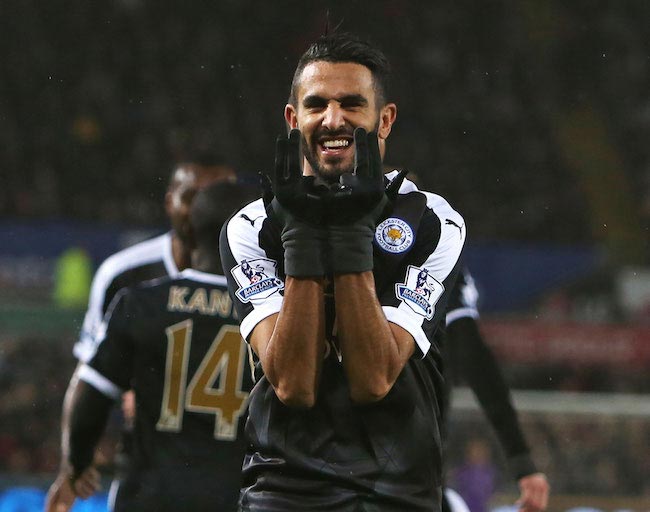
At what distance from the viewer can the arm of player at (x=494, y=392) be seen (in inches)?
161

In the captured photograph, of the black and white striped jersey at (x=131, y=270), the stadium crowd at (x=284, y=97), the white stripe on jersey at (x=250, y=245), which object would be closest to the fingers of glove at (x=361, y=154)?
the white stripe on jersey at (x=250, y=245)

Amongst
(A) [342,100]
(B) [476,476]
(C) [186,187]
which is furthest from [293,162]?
(B) [476,476]

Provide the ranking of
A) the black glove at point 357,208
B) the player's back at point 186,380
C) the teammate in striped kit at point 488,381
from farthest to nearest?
the teammate in striped kit at point 488,381
the player's back at point 186,380
the black glove at point 357,208

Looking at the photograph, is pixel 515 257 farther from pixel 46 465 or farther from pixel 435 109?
pixel 46 465

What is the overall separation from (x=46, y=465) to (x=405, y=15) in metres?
10.9

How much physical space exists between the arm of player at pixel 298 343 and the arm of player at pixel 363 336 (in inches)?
1.7

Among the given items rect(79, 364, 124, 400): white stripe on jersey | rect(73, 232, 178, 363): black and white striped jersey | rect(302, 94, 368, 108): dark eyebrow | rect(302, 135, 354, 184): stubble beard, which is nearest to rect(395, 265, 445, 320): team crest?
rect(302, 135, 354, 184): stubble beard

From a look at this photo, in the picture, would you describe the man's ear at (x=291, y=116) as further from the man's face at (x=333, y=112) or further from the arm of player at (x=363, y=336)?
the arm of player at (x=363, y=336)

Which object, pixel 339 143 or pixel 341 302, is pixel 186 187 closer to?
pixel 339 143

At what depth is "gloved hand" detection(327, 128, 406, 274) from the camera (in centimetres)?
227

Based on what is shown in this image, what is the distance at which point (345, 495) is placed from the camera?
240cm

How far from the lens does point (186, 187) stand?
14.5 feet

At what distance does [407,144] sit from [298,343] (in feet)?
46.7

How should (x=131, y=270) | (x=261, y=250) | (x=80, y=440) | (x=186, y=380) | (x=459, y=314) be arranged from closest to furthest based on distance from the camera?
(x=261, y=250) → (x=186, y=380) → (x=80, y=440) → (x=459, y=314) → (x=131, y=270)
